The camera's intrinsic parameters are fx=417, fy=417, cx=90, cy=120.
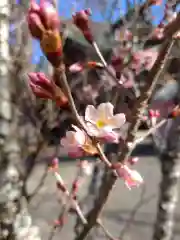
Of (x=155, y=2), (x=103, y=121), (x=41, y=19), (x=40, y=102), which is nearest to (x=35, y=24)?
(x=41, y=19)

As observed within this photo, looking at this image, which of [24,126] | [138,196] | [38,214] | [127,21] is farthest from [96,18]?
[138,196]

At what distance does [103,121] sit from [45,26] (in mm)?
110

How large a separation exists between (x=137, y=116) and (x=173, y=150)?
1.51ft

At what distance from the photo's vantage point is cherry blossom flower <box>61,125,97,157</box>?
366 mm

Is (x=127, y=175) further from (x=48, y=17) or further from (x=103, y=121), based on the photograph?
(x=48, y=17)

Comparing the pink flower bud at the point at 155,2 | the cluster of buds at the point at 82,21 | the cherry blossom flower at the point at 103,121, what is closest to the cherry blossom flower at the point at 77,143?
the cherry blossom flower at the point at 103,121

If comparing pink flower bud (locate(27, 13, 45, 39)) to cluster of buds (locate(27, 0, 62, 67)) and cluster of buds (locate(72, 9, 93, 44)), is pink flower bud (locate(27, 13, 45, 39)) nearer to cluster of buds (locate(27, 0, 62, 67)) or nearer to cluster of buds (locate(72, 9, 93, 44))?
cluster of buds (locate(27, 0, 62, 67))

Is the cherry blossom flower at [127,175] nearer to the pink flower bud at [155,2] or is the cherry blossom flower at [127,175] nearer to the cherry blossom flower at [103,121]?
the cherry blossom flower at [103,121]

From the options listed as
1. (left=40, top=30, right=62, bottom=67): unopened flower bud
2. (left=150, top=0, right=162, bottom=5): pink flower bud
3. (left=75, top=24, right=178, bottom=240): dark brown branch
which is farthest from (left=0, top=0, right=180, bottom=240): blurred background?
(left=40, top=30, right=62, bottom=67): unopened flower bud

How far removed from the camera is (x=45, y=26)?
293mm

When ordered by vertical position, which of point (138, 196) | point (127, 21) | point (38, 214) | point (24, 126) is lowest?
point (138, 196)

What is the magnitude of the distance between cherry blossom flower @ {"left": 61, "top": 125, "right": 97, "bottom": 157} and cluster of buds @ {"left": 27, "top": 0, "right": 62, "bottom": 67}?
0.29 ft

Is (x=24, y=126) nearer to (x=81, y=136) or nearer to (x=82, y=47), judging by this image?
(x=82, y=47)

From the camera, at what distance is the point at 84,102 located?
95cm
